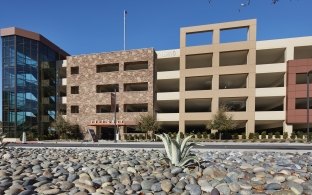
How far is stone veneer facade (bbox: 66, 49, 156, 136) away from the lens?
135 feet

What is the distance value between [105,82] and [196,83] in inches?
643

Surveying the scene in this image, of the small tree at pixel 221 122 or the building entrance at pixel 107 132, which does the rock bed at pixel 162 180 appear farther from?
the building entrance at pixel 107 132

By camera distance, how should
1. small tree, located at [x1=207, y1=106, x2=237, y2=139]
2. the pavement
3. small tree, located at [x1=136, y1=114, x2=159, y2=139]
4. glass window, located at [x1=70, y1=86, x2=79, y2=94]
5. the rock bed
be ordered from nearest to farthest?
the rock bed
the pavement
small tree, located at [x1=207, y1=106, x2=237, y2=139]
small tree, located at [x1=136, y1=114, x2=159, y2=139]
glass window, located at [x1=70, y1=86, x2=79, y2=94]

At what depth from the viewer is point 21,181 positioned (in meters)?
6.92

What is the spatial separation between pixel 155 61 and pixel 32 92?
24.1 meters

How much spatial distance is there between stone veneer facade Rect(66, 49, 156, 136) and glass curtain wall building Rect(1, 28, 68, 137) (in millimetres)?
5694

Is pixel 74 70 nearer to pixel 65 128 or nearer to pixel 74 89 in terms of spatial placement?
pixel 74 89

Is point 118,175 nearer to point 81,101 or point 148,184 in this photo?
point 148,184

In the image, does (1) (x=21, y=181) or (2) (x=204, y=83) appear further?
(2) (x=204, y=83)

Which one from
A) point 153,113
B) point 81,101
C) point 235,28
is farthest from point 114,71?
point 235,28

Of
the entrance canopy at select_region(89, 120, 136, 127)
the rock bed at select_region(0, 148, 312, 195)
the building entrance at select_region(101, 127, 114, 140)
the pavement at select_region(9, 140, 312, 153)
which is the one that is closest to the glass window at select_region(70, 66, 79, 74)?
the entrance canopy at select_region(89, 120, 136, 127)

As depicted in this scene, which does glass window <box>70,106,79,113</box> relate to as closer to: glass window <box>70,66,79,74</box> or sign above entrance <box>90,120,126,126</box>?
sign above entrance <box>90,120,126,126</box>

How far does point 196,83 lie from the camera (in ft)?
145

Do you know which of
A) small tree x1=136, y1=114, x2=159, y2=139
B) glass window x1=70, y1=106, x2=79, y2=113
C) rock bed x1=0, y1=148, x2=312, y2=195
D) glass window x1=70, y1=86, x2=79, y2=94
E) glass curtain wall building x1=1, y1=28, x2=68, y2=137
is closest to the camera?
rock bed x1=0, y1=148, x2=312, y2=195
